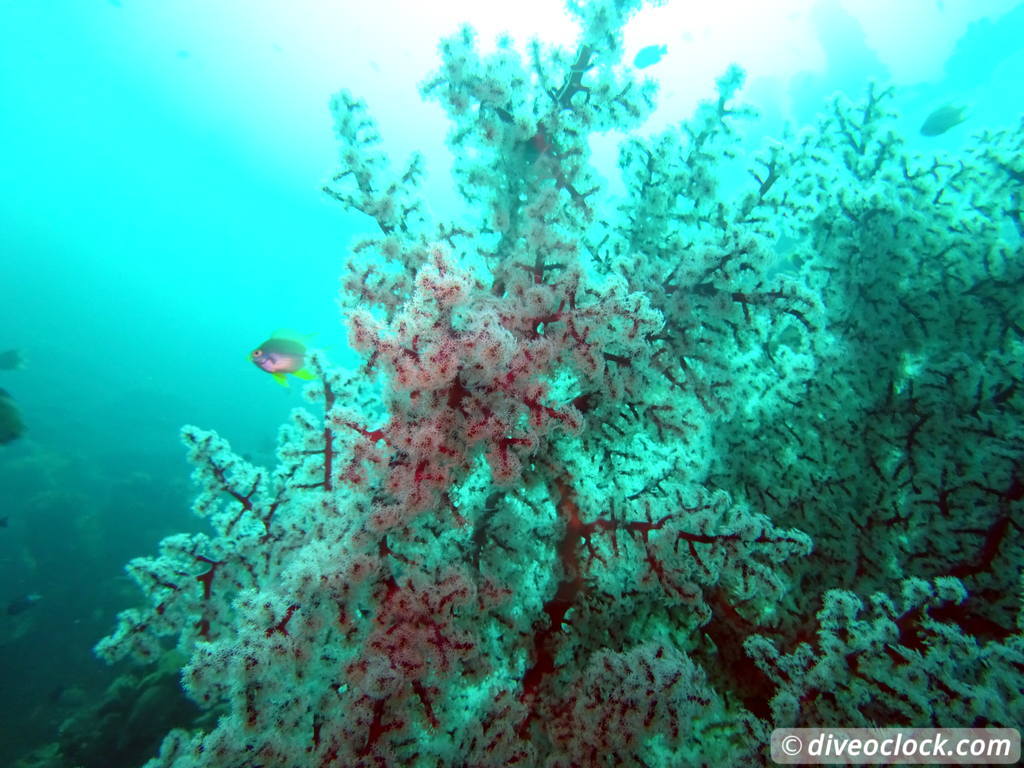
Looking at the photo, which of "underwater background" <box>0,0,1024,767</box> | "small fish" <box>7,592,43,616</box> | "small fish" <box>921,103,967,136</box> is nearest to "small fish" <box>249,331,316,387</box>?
"underwater background" <box>0,0,1024,767</box>

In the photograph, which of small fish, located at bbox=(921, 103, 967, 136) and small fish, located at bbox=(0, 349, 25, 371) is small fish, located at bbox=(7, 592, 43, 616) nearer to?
small fish, located at bbox=(0, 349, 25, 371)

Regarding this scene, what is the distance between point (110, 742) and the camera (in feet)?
24.6

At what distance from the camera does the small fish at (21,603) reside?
37.4 ft

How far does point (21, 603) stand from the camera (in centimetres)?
1155

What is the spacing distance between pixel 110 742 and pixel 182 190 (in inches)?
4121

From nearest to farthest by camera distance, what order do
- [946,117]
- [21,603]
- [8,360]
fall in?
[946,117], [21,603], [8,360]

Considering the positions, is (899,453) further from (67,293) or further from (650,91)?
(67,293)

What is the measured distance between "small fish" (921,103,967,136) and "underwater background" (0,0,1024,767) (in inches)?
8.1

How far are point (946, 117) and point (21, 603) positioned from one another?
85.2ft

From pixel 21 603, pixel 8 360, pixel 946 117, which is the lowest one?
pixel 946 117

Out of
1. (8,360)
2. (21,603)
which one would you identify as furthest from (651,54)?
(8,360)

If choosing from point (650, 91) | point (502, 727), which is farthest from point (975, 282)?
point (502, 727)

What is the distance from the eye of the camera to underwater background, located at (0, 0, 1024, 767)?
13.3m

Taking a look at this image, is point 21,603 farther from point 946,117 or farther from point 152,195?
point 152,195
